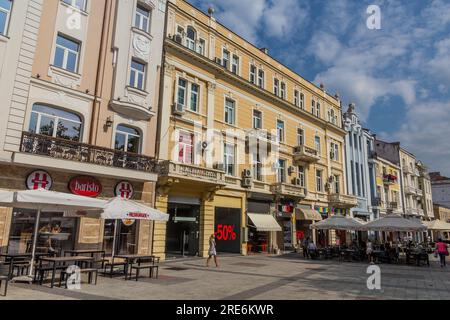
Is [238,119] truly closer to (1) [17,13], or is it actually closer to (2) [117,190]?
(2) [117,190]

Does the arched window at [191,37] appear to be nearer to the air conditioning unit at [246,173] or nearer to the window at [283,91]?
the air conditioning unit at [246,173]

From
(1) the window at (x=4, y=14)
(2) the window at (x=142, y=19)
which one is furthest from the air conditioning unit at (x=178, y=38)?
(1) the window at (x=4, y=14)

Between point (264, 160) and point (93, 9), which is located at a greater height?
point (93, 9)

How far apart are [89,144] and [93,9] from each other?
7.48 m

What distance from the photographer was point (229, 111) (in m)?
25.1

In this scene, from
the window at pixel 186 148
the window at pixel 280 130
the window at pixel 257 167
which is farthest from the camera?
the window at pixel 280 130

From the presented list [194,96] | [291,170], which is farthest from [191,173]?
[291,170]

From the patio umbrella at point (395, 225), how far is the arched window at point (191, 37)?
56.8ft

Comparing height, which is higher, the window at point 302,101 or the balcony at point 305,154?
the window at point 302,101

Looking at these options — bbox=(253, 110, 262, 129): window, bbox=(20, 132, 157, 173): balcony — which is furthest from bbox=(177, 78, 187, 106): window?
bbox=(253, 110, 262, 129): window

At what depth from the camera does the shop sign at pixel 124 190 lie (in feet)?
55.5
